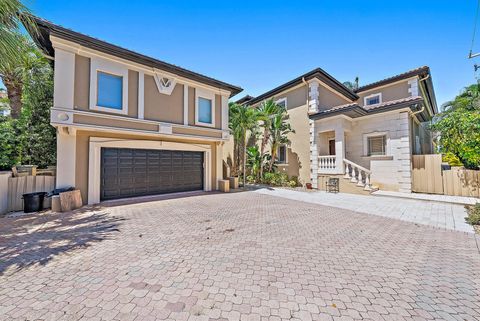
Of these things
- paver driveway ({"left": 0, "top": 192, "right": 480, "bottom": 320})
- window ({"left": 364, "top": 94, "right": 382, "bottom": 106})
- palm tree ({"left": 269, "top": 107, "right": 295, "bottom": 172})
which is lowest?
paver driveway ({"left": 0, "top": 192, "right": 480, "bottom": 320})

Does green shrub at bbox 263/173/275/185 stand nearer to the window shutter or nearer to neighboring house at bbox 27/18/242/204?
neighboring house at bbox 27/18/242/204

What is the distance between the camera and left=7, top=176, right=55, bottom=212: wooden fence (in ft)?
24.6

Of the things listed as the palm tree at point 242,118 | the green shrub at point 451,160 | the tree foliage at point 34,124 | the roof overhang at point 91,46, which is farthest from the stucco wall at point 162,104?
the green shrub at point 451,160

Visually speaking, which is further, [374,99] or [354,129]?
[374,99]

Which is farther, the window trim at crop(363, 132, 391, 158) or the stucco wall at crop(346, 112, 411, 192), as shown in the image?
the window trim at crop(363, 132, 391, 158)

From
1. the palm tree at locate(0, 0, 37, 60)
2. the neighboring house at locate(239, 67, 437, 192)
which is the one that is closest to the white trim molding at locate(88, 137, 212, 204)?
the palm tree at locate(0, 0, 37, 60)

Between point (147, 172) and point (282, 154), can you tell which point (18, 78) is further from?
point (282, 154)

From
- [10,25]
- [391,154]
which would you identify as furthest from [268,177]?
[10,25]

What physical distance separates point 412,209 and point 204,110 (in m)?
11.4

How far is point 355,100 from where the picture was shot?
18.0 m

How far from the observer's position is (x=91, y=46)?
8227 millimetres

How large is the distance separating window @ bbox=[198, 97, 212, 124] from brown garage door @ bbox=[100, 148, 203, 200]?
6.94 feet

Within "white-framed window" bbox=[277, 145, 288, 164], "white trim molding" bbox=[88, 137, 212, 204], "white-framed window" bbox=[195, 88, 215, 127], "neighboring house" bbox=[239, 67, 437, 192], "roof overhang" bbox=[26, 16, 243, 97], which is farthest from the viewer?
"white-framed window" bbox=[277, 145, 288, 164]

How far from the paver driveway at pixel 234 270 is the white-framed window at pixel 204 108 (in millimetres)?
7094
